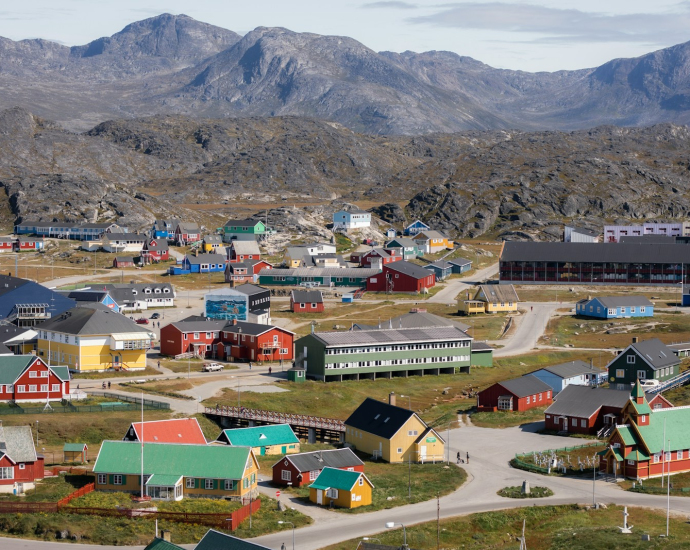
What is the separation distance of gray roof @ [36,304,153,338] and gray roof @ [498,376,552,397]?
3139 centimetres

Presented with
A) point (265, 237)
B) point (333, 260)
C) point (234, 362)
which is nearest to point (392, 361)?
point (234, 362)

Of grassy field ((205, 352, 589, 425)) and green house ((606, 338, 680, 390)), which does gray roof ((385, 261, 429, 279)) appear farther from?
green house ((606, 338, 680, 390))

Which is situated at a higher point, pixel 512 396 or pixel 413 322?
pixel 413 322

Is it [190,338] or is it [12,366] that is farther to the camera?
[190,338]

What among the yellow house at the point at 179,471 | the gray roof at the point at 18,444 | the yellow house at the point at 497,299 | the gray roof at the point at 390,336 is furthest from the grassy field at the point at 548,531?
the yellow house at the point at 497,299

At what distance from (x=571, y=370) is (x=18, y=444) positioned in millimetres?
47998

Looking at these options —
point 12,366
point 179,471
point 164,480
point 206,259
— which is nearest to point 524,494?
point 179,471

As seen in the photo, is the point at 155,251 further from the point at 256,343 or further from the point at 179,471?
the point at 179,471

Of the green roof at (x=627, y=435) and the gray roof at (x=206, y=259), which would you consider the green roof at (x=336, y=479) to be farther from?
the gray roof at (x=206, y=259)

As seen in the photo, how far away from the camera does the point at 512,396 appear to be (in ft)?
265

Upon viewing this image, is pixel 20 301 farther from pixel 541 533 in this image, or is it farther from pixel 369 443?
pixel 541 533

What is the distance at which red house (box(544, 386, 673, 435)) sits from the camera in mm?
72125

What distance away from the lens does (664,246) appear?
528 feet

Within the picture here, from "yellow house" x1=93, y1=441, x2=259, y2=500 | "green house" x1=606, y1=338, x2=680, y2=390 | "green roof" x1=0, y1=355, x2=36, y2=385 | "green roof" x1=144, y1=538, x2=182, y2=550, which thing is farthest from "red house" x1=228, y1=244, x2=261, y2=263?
"green roof" x1=144, y1=538, x2=182, y2=550
